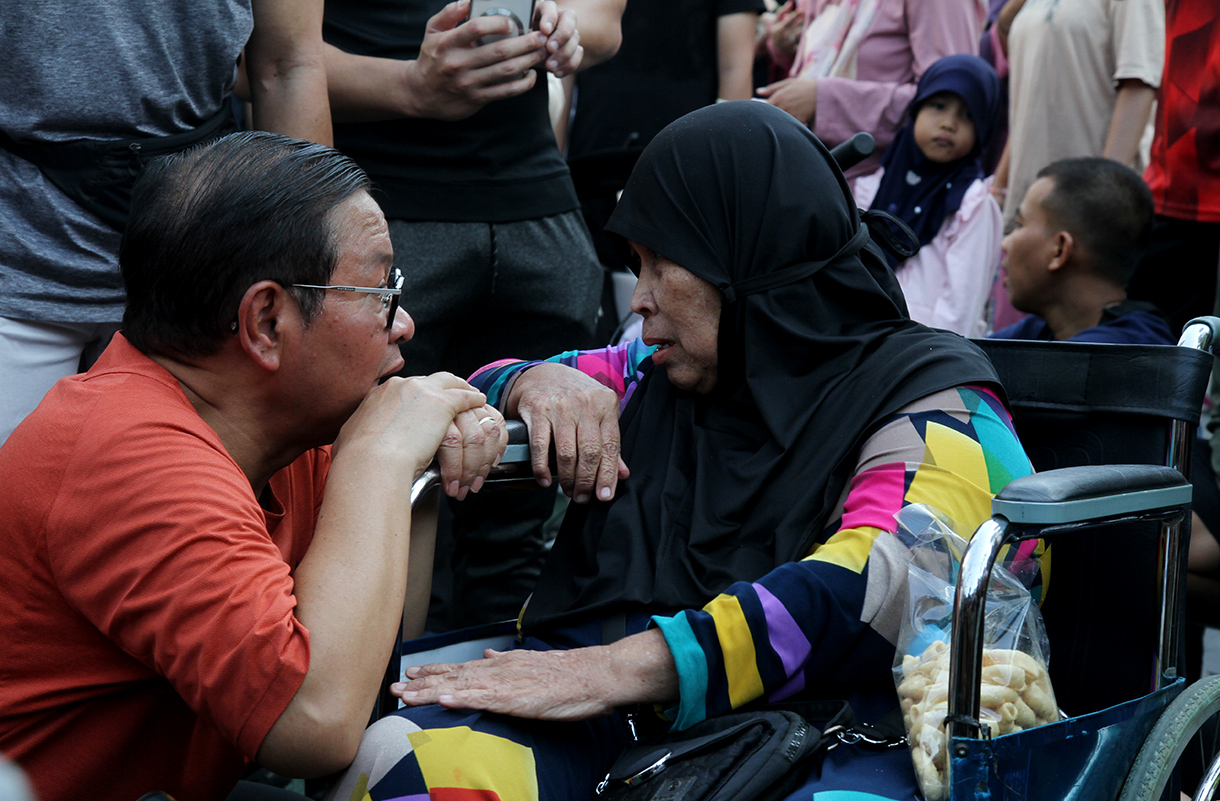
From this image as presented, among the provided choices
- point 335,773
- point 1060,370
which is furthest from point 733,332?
point 335,773

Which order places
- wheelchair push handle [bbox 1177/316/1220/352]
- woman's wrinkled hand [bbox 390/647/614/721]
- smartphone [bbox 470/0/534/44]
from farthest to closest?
smartphone [bbox 470/0/534/44] → wheelchair push handle [bbox 1177/316/1220/352] → woman's wrinkled hand [bbox 390/647/614/721]

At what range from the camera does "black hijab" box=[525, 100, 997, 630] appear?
6.20 feet

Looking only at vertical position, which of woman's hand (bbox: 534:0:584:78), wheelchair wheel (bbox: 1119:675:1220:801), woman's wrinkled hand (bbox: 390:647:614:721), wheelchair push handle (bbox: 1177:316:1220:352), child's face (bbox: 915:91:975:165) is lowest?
woman's wrinkled hand (bbox: 390:647:614:721)

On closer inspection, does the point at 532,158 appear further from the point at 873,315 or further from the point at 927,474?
the point at 927,474

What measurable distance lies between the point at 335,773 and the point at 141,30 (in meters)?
1.45

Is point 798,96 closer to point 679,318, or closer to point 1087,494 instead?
point 679,318

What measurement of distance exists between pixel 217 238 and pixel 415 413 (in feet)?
1.30

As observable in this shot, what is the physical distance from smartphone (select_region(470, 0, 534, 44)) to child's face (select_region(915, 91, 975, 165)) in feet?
7.27

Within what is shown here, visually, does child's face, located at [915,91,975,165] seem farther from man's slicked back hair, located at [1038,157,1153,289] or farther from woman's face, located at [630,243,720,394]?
woman's face, located at [630,243,720,394]

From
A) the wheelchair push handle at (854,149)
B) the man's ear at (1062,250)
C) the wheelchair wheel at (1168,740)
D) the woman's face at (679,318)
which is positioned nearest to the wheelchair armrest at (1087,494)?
the wheelchair wheel at (1168,740)

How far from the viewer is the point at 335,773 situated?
5.15ft

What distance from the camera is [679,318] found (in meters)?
2.11

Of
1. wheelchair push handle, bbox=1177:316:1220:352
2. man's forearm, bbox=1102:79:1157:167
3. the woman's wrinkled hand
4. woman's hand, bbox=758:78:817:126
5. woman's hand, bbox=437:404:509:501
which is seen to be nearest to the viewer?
the woman's wrinkled hand

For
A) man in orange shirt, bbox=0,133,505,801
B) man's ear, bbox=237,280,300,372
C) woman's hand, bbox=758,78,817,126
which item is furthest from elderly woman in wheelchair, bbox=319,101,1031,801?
woman's hand, bbox=758,78,817,126
